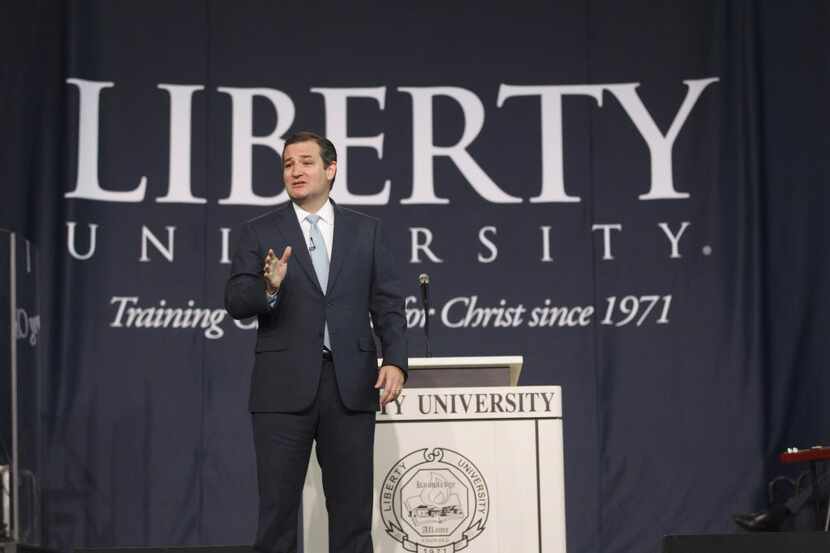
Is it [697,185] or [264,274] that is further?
[697,185]

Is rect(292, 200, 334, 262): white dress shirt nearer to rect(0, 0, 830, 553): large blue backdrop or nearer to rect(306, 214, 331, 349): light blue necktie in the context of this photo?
rect(306, 214, 331, 349): light blue necktie

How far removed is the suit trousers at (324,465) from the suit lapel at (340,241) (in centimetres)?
25

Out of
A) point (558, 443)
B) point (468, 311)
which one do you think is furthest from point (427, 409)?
point (468, 311)

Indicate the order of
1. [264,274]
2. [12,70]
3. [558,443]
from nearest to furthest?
[264,274]
[558,443]
[12,70]

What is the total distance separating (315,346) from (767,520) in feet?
10.2

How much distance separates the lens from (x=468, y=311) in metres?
5.96

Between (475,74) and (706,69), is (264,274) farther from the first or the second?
(706,69)

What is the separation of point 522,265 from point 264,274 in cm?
320

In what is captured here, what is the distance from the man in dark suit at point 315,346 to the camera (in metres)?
2.97

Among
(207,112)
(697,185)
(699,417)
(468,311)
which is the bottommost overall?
(699,417)

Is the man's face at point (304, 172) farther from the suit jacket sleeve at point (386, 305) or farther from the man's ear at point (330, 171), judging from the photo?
the suit jacket sleeve at point (386, 305)

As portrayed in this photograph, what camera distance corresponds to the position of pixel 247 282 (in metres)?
2.98

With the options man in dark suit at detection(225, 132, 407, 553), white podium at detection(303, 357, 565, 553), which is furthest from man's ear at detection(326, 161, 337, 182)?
white podium at detection(303, 357, 565, 553)

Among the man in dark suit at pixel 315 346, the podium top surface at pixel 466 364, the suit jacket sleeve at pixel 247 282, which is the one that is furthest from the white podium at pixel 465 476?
the suit jacket sleeve at pixel 247 282
